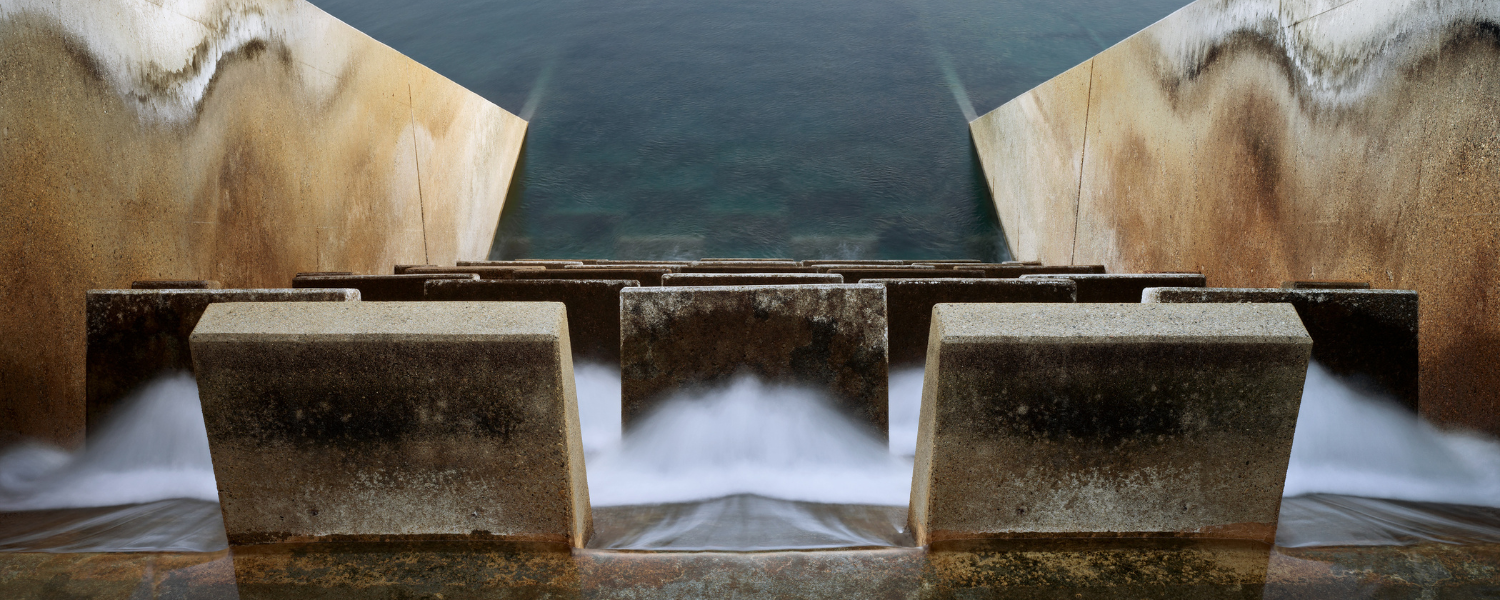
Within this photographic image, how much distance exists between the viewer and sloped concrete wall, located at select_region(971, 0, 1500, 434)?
2.24 metres

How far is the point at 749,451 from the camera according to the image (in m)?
1.94

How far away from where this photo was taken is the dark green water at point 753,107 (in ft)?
32.9

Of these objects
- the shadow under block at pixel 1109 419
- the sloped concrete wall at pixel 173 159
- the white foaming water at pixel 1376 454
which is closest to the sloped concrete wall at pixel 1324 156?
the white foaming water at pixel 1376 454

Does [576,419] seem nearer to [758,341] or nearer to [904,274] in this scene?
A: [758,341]

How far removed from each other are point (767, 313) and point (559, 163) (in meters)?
9.17

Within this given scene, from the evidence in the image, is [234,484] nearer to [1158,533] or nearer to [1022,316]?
[1022,316]

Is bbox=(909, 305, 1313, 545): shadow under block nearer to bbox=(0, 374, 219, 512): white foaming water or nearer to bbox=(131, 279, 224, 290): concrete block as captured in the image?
bbox=(0, 374, 219, 512): white foaming water

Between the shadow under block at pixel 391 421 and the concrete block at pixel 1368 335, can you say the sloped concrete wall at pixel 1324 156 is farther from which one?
the shadow under block at pixel 391 421

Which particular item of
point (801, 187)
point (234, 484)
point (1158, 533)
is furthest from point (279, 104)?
point (801, 187)

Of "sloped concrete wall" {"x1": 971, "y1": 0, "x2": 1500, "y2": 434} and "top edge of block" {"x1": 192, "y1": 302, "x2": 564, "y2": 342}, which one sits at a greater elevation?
"sloped concrete wall" {"x1": 971, "y1": 0, "x2": 1500, "y2": 434}

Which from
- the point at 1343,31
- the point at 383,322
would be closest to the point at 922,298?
the point at 383,322

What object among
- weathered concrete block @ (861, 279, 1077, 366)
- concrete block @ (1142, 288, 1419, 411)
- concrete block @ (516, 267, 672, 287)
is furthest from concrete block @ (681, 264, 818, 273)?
concrete block @ (1142, 288, 1419, 411)

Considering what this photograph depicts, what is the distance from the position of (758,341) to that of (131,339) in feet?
5.67

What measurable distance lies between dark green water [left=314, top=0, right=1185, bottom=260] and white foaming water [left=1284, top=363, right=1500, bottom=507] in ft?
24.9
